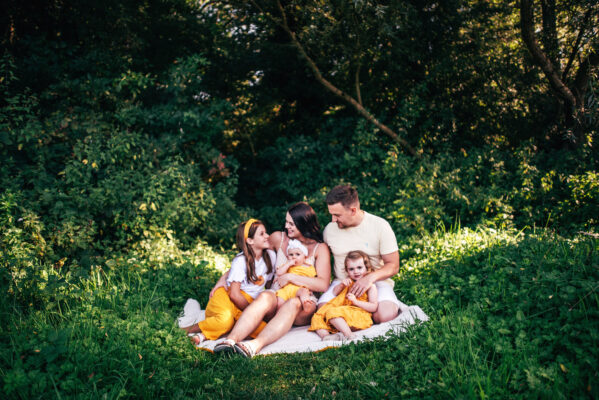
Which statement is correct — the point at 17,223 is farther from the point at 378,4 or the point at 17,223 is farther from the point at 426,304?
the point at 378,4

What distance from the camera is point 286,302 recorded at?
4.18 m

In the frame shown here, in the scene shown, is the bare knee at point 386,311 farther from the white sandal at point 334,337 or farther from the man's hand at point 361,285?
the white sandal at point 334,337

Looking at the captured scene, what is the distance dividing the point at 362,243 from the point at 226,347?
1908 millimetres

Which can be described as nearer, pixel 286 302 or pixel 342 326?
pixel 342 326

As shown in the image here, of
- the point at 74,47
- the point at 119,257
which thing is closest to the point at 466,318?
the point at 119,257

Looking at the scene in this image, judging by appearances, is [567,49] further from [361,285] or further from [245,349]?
[245,349]

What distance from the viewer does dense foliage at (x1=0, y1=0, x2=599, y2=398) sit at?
298 cm

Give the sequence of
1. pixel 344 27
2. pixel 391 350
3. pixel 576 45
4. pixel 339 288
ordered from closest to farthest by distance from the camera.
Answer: pixel 391 350, pixel 339 288, pixel 576 45, pixel 344 27

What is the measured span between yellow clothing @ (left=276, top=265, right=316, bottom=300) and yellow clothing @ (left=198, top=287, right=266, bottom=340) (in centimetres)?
36

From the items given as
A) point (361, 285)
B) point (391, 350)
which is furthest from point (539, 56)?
point (391, 350)

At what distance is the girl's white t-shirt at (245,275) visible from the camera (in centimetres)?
430

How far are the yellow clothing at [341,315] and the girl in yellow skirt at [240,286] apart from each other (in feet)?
2.06

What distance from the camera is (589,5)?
5.74 metres

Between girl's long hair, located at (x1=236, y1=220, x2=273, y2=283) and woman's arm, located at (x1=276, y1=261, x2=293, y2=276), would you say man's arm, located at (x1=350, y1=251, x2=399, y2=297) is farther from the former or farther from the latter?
girl's long hair, located at (x1=236, y1=220, x2=273, y2=283)
